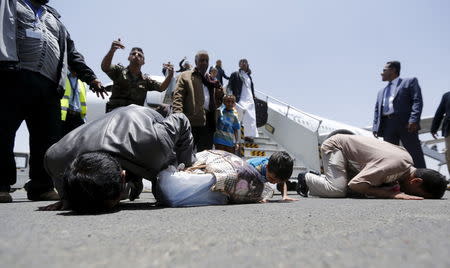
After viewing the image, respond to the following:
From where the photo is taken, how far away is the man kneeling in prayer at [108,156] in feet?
4.79

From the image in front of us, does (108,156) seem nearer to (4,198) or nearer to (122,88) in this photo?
(4,198)

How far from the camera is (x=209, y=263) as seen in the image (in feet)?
2.07

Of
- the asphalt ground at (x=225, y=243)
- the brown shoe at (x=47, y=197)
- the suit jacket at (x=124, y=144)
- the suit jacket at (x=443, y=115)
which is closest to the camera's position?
the asphalt ground at (x=225, y=243)

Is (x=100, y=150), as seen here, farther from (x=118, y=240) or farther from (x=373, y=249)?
(x=373, y=249)

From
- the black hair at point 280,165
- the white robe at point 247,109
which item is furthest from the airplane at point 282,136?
the black hair at point 280,165

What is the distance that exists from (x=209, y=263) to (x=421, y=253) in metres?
0.46

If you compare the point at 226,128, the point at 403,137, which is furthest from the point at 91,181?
the point at 403,137

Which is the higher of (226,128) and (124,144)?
(124,144)

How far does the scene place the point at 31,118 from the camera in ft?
8.13

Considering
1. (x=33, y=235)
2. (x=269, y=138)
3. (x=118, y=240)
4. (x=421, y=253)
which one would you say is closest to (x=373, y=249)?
(x=421, y=253)

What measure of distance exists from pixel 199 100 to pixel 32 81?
1.61 m

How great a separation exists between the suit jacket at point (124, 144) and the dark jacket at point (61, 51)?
2.87 feet

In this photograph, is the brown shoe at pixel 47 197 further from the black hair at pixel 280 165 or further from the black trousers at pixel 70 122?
the black hair at pixel 280 165

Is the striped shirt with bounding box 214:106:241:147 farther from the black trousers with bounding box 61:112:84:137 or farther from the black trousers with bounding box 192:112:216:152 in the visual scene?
the black trousers with bounding box 61:112:84:137
